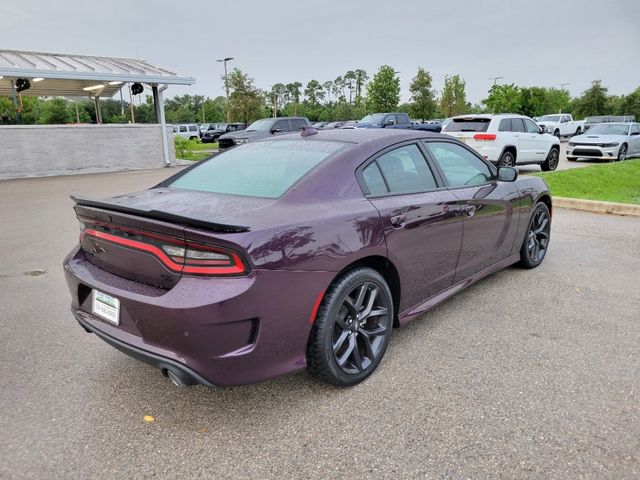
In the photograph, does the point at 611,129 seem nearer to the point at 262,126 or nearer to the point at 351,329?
the point at 262,126

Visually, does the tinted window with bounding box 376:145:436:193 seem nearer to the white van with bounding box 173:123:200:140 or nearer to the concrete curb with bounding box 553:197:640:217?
the concrete curb with bounding box 553:197:640:217

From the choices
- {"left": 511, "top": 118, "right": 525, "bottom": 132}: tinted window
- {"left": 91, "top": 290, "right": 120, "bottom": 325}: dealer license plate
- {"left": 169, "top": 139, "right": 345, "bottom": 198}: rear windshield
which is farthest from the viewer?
{"left": 511, "top": 118, "right": 525, "bottom": 132}: tinted window

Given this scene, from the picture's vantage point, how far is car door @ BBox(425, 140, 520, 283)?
147 inches

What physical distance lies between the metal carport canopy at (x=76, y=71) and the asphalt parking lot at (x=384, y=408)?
13.8 metres

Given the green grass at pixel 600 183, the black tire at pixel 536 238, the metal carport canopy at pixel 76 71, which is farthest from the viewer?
the metal carport canopy at pixel 76 71

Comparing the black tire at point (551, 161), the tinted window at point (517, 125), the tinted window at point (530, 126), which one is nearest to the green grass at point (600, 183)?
the black tire at point (551, 161)

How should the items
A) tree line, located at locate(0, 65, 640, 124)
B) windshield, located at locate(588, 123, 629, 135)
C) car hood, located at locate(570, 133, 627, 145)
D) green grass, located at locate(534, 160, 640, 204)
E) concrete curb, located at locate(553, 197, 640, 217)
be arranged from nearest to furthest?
concrete curb, located at locate(553, 197, 640, 217) < green grass, located at locate(534, 160, 640, 204) < car hood, located at locate(570, 133, 627, 145) < windshield, located at locate(588, 123, 629, 135) < tree line, located at locate(0, 65, 640, 124)

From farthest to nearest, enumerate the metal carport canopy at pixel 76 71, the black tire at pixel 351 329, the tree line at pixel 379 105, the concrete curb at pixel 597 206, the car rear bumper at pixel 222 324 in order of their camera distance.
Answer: the tree line at pixel 379 105
the metal carport canopy at pixel 76 71
the concrete curb at pixel 597 206
the black tire at pixel 351 329
the car rear bumper at pixel 222 324

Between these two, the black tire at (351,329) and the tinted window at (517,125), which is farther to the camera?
the tinted window at (517,125)

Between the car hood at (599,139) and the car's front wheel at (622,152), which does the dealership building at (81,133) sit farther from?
the car's front wheel at (622,152)

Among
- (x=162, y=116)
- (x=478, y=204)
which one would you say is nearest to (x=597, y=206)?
(x=478, y=204)

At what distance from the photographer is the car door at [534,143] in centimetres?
1324

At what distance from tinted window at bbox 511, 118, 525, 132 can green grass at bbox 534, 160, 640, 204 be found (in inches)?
74.9

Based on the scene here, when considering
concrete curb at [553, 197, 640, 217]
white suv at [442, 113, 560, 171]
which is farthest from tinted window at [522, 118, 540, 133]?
concrete curb at [553, 197, 640, 217]
